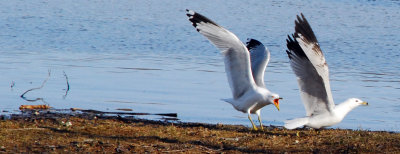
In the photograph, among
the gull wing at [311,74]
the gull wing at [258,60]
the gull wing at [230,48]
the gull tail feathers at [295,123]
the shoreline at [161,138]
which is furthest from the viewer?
the gull wing at [258,60]

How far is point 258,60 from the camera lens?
932 cm

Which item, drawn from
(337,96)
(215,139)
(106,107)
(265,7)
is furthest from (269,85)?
(265,7)

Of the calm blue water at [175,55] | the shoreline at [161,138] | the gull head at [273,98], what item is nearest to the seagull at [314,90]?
the shoreline at [161,138]

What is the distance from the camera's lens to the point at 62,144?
21.1 feet

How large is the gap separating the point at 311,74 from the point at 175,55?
7559 mm

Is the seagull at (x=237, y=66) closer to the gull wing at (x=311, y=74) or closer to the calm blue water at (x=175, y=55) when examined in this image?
the gull wing at (x=311, y=74)

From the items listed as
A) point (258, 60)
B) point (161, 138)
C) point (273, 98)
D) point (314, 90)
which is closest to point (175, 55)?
point (258, 60)

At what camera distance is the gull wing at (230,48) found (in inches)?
325

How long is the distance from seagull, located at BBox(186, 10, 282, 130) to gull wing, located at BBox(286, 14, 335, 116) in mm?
381

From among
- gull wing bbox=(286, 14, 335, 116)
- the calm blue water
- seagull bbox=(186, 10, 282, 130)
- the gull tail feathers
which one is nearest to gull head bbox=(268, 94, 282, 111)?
seagull bbox=(186, 10, 282, 130)

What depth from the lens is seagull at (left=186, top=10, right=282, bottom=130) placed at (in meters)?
8.28

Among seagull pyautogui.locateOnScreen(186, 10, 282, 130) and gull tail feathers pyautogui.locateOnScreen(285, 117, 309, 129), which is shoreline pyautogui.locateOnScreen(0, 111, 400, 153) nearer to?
gull tail feathers pyautogui.locateOnScreen(285, 117, 309, 129)

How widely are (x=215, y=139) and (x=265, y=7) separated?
17494mm

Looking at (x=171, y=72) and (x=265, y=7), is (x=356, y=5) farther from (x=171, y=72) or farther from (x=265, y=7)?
(x=171, y=72)
